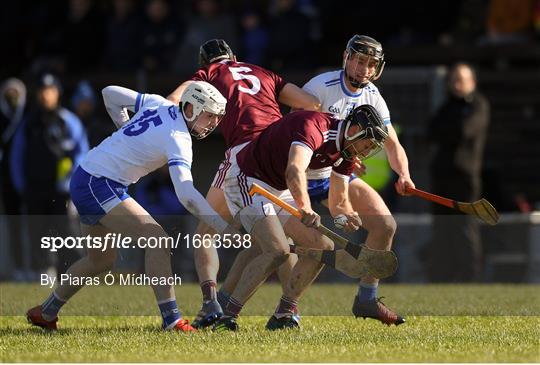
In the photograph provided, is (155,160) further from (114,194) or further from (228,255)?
(228,255)

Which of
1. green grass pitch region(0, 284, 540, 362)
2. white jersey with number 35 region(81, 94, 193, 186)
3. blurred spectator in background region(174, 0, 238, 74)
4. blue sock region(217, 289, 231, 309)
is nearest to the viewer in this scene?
green grass pitch region(0, 284, 540, 362)

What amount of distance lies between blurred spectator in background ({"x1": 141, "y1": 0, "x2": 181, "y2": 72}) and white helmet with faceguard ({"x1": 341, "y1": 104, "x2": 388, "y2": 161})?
7.95 m

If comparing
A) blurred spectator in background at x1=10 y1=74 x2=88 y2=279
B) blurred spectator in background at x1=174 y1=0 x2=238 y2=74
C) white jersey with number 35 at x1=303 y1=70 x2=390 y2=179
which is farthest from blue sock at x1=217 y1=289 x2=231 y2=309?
blurred spectator in background at x1=174 y1=0 x2=238 y2=74

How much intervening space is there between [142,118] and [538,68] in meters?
8.08

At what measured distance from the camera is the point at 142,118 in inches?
369

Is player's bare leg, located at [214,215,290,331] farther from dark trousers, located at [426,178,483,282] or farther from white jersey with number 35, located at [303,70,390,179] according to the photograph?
dark trousers, located at [426,178,483,282]

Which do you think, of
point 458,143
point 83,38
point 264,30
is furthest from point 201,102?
point 83,38

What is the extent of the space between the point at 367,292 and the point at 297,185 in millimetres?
1450

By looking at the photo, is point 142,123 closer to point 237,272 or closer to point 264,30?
point 237,272

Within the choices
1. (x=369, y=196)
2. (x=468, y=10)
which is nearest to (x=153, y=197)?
(x=468, y=10)

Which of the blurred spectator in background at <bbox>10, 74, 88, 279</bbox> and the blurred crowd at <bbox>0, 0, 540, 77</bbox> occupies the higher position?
the blurred crowd at <bbox>0, 0, 540, 77</bbox>

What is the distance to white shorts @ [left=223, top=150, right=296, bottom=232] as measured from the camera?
9281 millimetres

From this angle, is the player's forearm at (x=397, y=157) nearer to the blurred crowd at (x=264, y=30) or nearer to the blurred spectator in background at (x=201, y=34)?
the blurred crowd at (x=264, y=30)

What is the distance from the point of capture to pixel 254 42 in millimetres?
16609
